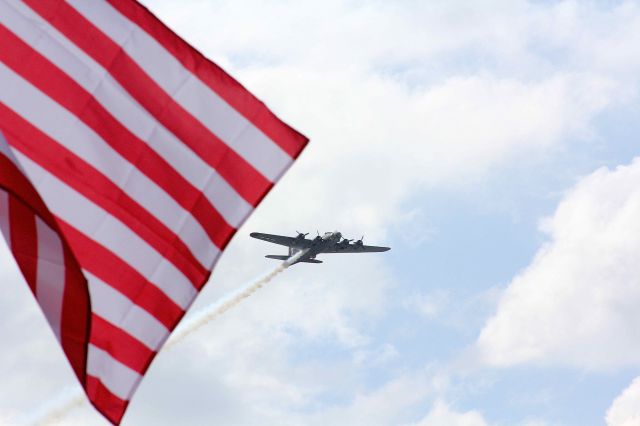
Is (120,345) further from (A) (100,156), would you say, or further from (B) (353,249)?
(B) (353,249)

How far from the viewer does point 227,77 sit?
15359 mm

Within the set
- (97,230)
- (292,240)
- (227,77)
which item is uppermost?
(292,240)

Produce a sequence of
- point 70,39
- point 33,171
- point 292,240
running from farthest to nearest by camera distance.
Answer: point 292,240 < point 70,39 < point 33,171

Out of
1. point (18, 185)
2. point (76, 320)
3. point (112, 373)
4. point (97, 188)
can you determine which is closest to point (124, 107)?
point (97, 188)

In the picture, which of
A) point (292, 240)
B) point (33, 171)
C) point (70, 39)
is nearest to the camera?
point (33, 171)

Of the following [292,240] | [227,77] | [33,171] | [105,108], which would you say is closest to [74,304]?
[33,171]

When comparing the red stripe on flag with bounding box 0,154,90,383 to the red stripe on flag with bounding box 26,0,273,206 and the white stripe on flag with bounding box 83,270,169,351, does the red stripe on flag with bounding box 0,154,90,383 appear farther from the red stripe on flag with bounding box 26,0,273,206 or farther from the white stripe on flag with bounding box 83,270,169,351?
the red stripe on flag with bounding box 26,0,273,206

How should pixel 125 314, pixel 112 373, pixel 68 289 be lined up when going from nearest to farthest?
1. pixel 68 289
2. pixel 112 373
3. pixel 125 314

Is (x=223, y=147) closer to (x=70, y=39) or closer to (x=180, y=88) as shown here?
(x=180, y=88)

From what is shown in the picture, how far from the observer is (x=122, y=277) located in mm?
14609

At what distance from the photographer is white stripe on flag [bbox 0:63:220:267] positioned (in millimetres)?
14453

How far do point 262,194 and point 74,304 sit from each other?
9.59 ft

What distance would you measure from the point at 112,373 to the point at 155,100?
3.68 meters

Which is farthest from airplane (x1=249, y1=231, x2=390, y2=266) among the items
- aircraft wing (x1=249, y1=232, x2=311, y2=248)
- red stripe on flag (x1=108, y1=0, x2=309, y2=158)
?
red stripe on flag (x1=108, y1=0, x2=309, y2=158)
